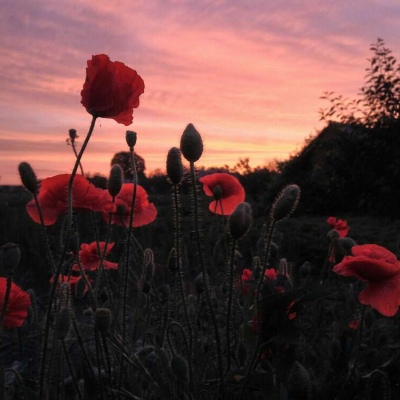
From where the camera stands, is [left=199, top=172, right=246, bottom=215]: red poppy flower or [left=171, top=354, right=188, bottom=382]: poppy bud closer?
[left=171, top=354, right=188, bottom=382]: poppy bud

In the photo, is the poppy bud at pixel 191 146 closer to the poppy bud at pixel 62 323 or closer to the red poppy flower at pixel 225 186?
the poppy bud at pixel 62 323

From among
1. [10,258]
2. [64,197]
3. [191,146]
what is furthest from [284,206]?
[64,197]

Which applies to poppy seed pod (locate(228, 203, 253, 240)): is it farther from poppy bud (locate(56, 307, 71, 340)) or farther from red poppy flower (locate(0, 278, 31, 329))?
red poppy flower (locate(0, 278, 31, 329))

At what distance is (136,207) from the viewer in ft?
7.88

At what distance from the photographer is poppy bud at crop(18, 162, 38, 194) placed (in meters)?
1.67

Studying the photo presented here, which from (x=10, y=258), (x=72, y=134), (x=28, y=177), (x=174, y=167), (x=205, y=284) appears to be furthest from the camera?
(x=72, y=134)

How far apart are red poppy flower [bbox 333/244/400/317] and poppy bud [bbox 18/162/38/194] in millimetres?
866

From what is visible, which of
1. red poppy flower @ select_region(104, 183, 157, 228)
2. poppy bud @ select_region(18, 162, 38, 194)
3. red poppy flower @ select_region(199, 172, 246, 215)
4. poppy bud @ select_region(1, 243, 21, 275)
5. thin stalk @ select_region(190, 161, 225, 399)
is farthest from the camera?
red poppy flower @ select_region(199, 172, 246, 215)

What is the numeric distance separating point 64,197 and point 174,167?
0.49 meters

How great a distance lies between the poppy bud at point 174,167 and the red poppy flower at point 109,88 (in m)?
0.21

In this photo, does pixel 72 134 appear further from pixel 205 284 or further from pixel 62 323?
pixel 205 284

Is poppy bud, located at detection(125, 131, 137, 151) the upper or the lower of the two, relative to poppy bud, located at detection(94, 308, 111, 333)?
upper

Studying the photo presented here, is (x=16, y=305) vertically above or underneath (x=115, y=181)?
underneath

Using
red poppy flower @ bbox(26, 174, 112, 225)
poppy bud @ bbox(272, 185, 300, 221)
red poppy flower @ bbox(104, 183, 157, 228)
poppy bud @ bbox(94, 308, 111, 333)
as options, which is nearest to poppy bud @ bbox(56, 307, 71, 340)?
poppy bud @ bbox(94, 308, 111, 333)
